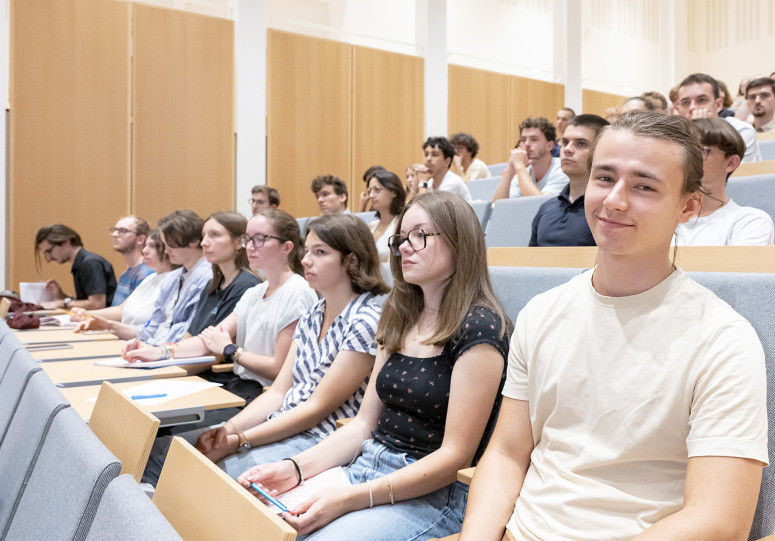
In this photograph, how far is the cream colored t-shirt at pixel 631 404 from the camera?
0.89 metres

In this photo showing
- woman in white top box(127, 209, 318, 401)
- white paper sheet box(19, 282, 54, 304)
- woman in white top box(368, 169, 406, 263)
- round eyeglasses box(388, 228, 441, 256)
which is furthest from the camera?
white paper sheet box(19, 282, 54, 304)

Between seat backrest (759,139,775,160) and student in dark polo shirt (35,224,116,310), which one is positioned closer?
seat backrest (759,139,775,160)

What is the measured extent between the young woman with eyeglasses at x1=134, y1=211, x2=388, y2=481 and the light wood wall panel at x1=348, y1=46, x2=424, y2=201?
4831 millimetres

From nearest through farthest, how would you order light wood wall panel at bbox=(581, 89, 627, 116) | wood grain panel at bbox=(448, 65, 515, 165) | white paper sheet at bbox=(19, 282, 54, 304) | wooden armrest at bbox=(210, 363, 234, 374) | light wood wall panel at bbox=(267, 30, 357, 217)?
wooden armrest at bbox=(210, 363, 234, 374) < white paper sheet at bbox=(19, 282, 54, 304) < light wood wall panel at bbox=(267, 30, 357, 217) < wood grain panel at bbox=(448, 65, 515, 165) < light wood wall panel at bbox=(581, 89, 627, 116)

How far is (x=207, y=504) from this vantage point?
995mm

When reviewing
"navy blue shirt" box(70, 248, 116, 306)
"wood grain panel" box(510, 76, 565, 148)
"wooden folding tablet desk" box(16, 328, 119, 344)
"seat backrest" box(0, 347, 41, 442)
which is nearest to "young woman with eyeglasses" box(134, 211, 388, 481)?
"seat backrest" box(0, 347, 41, 442)

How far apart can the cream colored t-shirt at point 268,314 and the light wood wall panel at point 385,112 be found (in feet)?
14.2

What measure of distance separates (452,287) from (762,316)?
25.6 inches

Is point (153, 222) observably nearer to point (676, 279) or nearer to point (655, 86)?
point (676, 279)

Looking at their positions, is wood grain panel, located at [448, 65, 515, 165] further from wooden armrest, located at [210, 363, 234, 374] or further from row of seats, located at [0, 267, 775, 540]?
row of seats, located at [0, 267, 775, 540]

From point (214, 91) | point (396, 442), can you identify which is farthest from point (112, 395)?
point (214, 91)

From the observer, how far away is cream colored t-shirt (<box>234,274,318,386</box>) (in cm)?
231

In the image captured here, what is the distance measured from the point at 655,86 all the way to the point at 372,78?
4.91 m

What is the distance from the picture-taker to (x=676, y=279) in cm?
101
